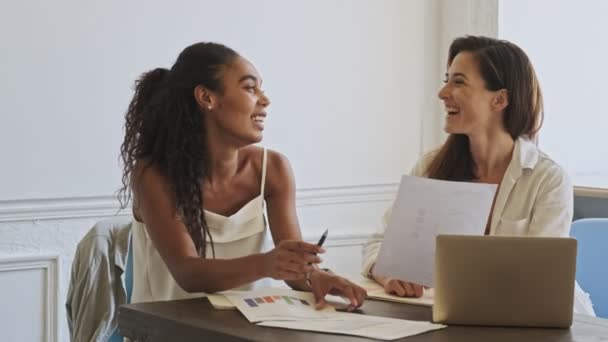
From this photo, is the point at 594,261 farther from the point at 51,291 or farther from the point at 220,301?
the point at 51,291

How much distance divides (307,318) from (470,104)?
97cm

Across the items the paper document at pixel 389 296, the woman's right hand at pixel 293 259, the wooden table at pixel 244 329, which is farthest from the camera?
the paper document at pixel 389 296

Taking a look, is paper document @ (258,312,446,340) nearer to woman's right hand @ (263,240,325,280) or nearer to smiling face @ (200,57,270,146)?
woman's right hand @ (263,240,325,280)

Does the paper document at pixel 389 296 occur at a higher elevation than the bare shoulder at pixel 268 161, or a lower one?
lower

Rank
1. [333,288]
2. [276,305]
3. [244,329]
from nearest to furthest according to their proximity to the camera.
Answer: [244,329], [276,305], [333,288]

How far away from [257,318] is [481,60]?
1112 mm

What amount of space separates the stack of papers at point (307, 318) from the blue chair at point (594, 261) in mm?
971

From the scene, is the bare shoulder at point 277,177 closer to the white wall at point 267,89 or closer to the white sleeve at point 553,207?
the white sleeve at point 553,207

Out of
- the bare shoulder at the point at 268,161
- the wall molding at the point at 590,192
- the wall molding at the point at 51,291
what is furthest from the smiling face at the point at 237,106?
the wall molding at the point at 590,192

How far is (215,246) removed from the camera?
251 cm

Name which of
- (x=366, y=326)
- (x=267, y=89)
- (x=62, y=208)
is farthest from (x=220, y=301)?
(x=267, y=89)

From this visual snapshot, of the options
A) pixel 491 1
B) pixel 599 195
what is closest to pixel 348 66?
pixel 491 1

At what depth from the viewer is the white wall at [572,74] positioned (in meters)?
3.93

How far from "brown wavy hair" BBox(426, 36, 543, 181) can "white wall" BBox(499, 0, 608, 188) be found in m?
1.29
